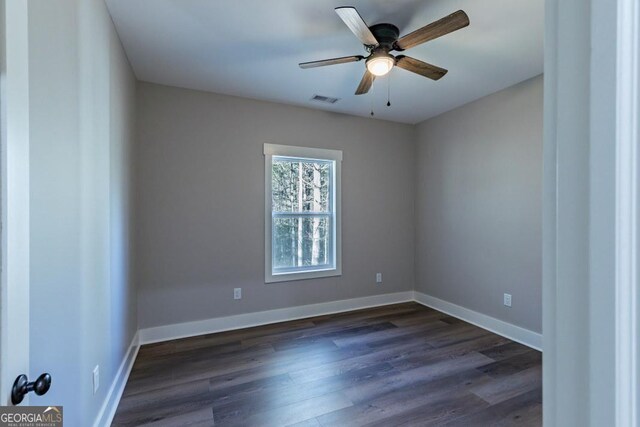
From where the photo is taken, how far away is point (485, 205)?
342 cm

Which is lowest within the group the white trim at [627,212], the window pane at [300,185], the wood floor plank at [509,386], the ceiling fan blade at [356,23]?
the wood floor plank at [509,386]

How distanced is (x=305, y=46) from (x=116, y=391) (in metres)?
2.94

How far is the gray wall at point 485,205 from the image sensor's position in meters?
2.98

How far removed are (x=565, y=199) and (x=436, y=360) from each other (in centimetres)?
281

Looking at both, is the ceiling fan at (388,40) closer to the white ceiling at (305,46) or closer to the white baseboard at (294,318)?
the white ceiling at (305,46)

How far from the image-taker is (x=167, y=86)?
10.2 feet

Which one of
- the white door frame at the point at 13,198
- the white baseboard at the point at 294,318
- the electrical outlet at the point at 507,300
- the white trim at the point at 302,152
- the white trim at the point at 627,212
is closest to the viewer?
the white trim at the point at 627,212

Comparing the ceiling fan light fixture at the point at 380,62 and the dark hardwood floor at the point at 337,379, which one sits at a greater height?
the ceiling fan light fixture at the point at 380,62

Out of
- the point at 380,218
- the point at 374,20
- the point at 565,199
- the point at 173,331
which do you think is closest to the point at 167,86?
the point at 374,20

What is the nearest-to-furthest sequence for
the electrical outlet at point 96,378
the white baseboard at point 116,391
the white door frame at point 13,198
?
the white door frame at point 13,198 → the electrical outlet at point 96,378 → the white baseboard at point 116,391

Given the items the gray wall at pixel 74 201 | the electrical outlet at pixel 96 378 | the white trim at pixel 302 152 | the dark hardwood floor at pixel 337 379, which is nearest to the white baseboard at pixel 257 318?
the dark hardwood floor at pixel 337 379

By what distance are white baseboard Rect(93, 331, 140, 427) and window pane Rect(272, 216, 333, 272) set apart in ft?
5.27

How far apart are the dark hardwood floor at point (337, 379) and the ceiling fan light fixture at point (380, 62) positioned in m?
2.38

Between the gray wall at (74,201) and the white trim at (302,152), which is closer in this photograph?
the gray wall at (74,201)
